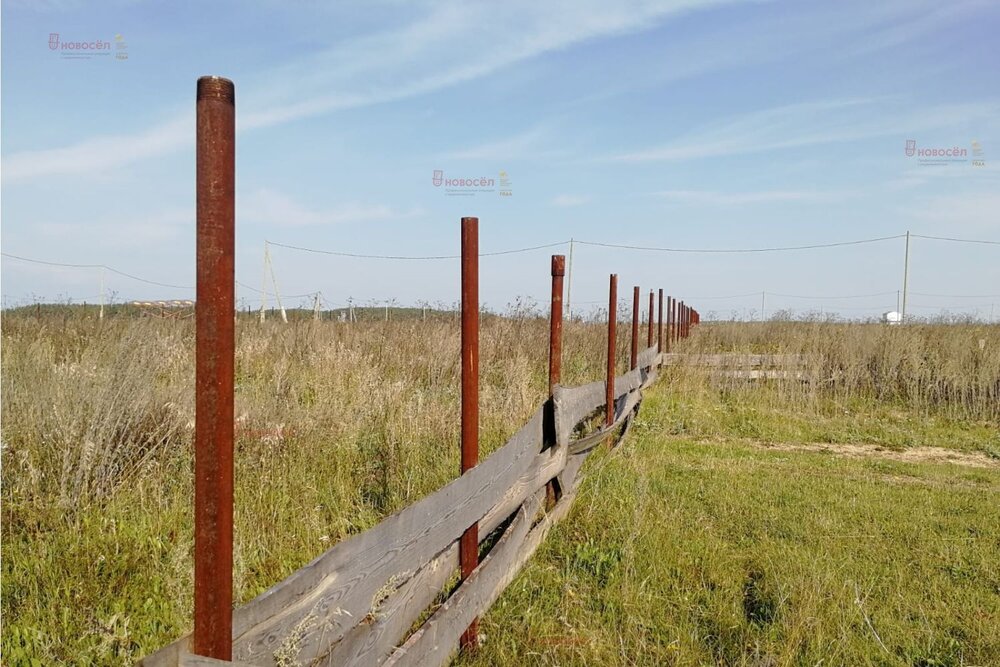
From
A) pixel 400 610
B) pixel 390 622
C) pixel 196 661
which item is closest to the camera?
pixel 196 661

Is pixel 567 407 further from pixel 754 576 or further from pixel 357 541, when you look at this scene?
pixel 357 541

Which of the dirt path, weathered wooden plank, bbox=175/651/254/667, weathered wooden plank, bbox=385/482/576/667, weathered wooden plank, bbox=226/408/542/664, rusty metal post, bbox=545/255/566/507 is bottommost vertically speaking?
the dirt path

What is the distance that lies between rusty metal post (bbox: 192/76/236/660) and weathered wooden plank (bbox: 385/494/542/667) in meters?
0.89

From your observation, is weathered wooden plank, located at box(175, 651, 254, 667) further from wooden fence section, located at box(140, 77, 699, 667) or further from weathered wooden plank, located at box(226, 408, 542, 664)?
weathered wooden plank, located at box(226, 408, 542, 664)

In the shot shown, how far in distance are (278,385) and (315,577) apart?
4375mm

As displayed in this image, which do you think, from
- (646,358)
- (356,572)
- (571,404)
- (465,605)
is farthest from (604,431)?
(646,358)

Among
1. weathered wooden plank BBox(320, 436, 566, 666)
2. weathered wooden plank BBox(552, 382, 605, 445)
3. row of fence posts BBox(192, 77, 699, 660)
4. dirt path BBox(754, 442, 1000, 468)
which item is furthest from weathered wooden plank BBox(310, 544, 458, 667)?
dirt path BBox(754, 442, 1000, 468)

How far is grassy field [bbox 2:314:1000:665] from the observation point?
3.07 meters

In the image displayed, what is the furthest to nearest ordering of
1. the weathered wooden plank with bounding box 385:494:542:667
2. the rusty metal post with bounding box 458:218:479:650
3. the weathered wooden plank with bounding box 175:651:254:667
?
the rusty metal post with bounding box 458:218:479:650 → the weathered wooden plank with bounding box 385:494:542:667 → the weathered wooden plank with bounding box 175:651:254:667

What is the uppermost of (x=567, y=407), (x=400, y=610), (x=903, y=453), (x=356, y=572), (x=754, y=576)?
(x=567, y=407)

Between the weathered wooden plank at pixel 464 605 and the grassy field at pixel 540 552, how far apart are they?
0.19 m

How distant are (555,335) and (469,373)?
1544mm

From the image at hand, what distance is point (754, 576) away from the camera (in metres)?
4.17

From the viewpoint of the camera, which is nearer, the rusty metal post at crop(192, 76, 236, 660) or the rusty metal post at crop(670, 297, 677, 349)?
the rusty metal post at crop(192, 76, 236, 660)
